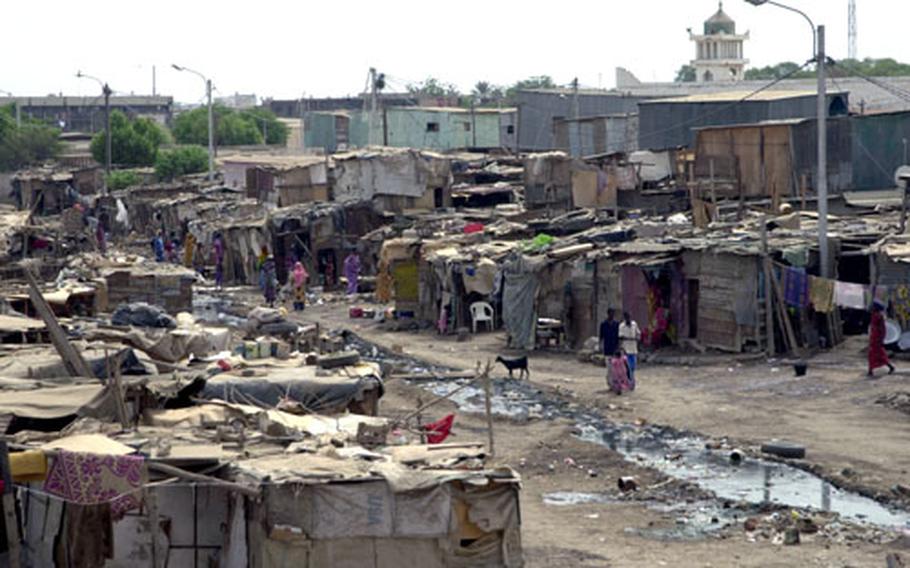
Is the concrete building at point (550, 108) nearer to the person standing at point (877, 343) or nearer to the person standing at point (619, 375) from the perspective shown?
the person standing at point (619, 375)

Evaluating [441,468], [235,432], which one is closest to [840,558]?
[441,468]

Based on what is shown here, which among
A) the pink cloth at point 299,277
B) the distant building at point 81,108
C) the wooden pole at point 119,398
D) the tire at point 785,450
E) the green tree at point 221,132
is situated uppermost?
the distant building at point 81,108

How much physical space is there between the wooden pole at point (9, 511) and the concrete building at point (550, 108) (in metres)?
48.3

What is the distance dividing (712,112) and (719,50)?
49.9 m

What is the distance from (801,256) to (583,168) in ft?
52.4

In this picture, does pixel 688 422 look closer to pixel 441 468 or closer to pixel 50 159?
pixel 441 468

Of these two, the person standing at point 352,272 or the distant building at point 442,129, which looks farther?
the distant building at point 442,129

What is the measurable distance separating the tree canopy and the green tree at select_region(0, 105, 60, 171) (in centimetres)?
999

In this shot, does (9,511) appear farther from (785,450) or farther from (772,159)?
(772,159)

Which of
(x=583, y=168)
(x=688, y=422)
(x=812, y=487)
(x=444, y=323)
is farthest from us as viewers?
(x=583, y=168)

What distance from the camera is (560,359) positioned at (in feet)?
89.1

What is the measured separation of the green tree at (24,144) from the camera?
87062 millimetres

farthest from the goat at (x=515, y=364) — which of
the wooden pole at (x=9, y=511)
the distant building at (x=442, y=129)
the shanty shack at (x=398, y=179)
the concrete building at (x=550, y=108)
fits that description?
the distant building at (x=442, y=129)

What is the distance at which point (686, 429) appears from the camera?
802 inches
